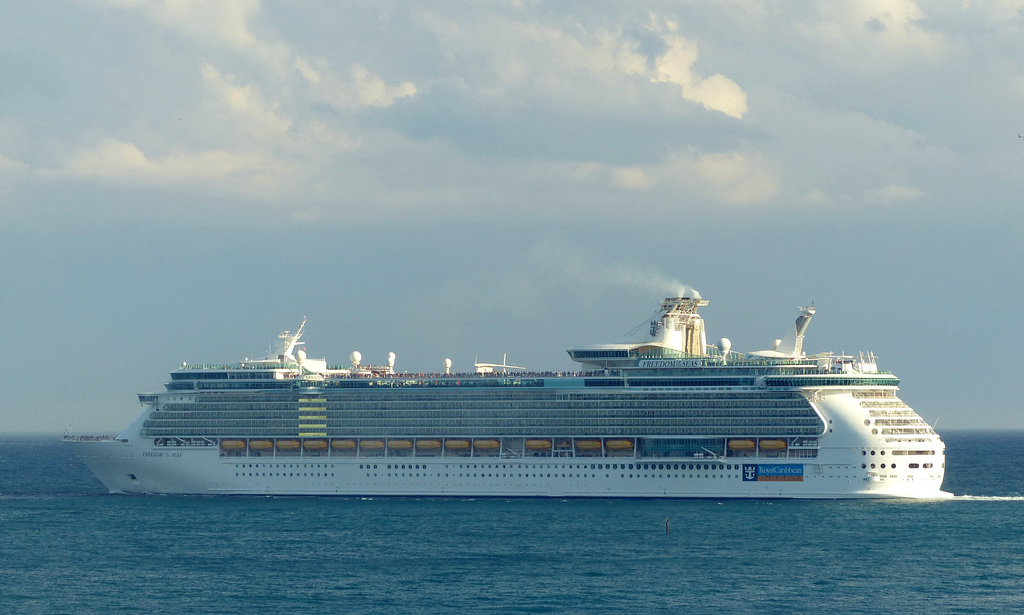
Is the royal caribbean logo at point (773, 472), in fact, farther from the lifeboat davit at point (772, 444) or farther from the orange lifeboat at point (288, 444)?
the orange lifeboat at point (288, 444)

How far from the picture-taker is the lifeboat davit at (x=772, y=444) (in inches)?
3698

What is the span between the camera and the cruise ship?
9306cm

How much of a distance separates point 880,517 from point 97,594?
4654cm

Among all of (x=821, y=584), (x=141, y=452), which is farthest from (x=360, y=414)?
(x=821, y=584)

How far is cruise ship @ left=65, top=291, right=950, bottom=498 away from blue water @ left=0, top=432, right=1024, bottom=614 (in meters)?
2.05

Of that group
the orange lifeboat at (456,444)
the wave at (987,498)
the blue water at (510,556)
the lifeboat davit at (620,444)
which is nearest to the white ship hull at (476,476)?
the lifeboat davit at (620,444)

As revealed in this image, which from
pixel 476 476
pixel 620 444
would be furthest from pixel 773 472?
pixel 476 476

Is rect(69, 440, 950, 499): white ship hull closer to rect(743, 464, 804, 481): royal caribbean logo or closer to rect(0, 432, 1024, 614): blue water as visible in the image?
rect(743, 464, 804, 481): royal caribbean logo

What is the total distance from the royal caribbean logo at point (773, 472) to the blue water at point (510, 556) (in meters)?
2.25

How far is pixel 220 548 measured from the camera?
76750mm

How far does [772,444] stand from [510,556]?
2808 centimetres

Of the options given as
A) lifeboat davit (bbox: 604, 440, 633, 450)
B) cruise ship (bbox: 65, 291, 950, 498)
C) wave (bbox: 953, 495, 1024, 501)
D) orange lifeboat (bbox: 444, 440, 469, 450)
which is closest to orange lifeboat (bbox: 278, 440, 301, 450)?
cruise ship (bbox: 65, 291, 950, 498)

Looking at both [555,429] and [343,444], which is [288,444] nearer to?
[343,444]

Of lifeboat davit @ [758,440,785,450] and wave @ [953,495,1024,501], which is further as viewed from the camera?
wave @ [953,495,1024,501]
